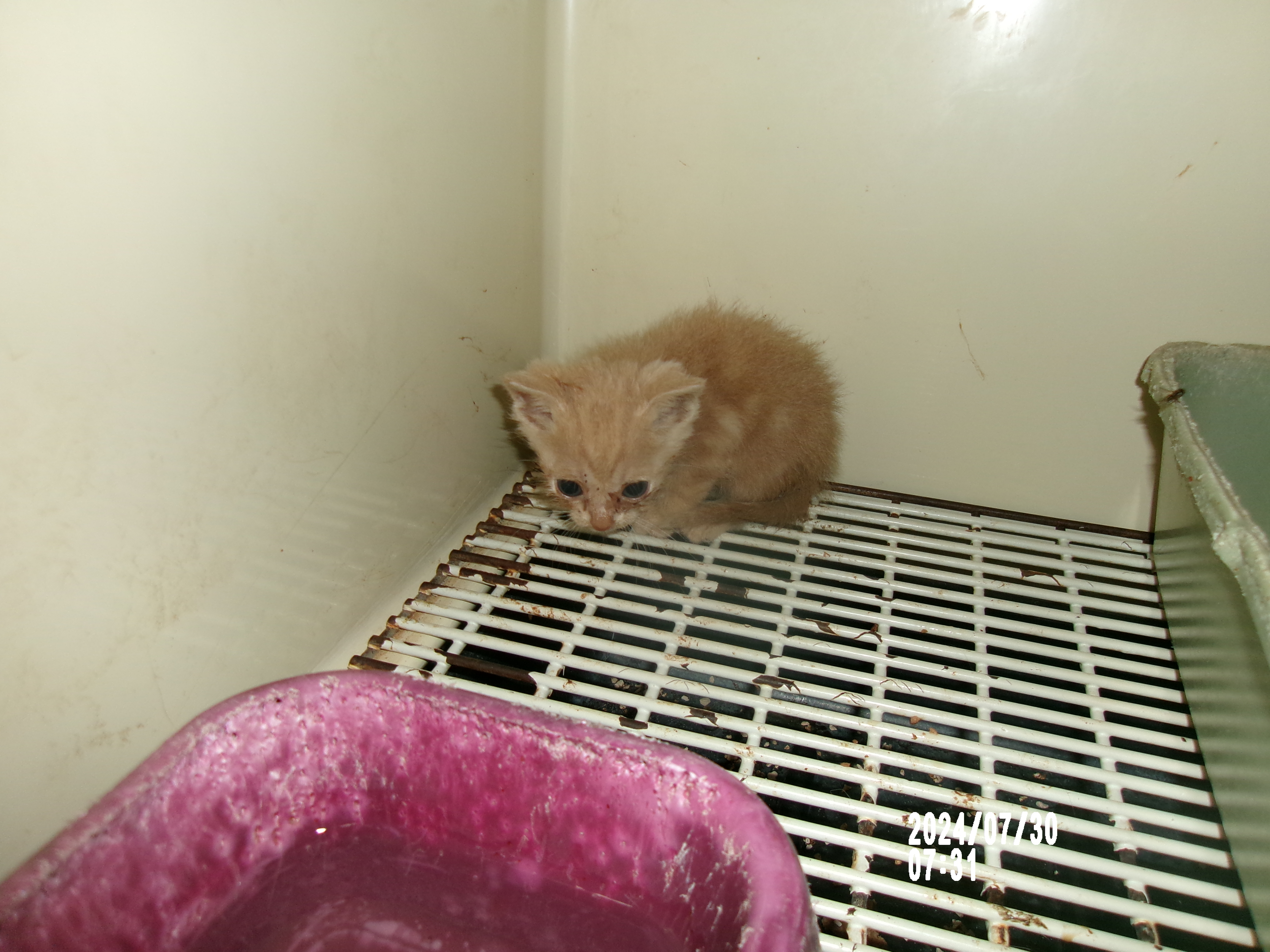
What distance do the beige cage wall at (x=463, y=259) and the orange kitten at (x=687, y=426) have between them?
141 millimetres

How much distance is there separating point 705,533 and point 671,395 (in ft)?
1.09

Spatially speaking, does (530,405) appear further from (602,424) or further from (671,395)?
(671,395)

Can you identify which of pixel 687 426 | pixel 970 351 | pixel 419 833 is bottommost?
pixel 419 833

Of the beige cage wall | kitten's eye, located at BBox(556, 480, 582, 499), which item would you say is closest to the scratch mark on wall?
the beige cage wall

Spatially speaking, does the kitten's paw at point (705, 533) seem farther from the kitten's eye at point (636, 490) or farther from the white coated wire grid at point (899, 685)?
the kitten's eye at point (636, 490)

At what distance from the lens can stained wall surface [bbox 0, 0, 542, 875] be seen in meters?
0.79

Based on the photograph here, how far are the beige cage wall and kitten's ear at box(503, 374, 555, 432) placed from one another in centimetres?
13

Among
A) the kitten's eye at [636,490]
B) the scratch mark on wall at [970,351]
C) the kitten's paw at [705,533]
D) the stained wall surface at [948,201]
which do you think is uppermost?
the stained wall surface at [948,201]

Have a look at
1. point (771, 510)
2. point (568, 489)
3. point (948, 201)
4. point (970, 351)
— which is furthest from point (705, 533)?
point (948, 201)

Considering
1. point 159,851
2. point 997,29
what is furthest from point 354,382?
point 997,29

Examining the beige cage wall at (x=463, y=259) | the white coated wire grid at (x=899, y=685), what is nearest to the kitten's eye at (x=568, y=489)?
the white coated wire grid at (x=899, y=685)

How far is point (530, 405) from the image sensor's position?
1.58 m

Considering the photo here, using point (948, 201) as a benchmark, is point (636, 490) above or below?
below

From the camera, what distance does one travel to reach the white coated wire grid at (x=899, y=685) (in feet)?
3.37
